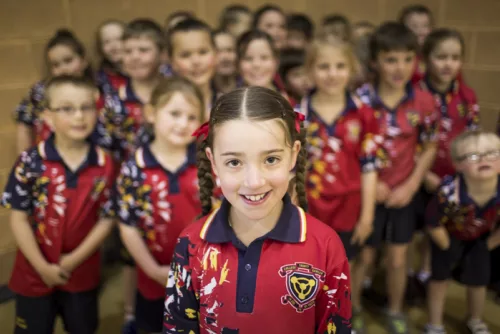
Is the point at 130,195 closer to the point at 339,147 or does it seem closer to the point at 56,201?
the point at 56,201

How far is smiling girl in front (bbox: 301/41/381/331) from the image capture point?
83.4 inches

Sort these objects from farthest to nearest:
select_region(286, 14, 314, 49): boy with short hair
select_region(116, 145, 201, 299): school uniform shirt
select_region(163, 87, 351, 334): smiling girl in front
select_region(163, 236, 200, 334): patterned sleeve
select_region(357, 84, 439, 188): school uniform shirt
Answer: select_region(286, 14, 314, 49): boy with short hair, select_region(357, 84, 439, 188): school uniform shirt, select_region(116, 145, 201, 299): school uniform shirt, select_region(163, 236, 200, 334): patterned sleeve, select_region(163, 87, 351, 334): smiling girl in front

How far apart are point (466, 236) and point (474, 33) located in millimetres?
1995

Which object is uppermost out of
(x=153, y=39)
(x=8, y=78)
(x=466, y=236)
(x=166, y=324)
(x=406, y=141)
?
(x=153, y=39)

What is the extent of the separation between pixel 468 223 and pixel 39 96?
246 centimetres

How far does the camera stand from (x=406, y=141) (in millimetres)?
2348

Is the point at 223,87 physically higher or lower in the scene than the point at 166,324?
higher

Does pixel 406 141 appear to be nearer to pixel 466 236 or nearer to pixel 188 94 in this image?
pixel 466 236

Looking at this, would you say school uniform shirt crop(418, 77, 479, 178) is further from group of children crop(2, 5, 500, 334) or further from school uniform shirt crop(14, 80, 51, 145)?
school uniform shirt crop(14, 80, 51, 145)

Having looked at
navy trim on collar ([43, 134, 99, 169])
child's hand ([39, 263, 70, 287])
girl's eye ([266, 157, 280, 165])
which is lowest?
child's hand ([39, 263, 70, 287])

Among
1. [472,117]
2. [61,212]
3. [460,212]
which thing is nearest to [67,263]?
[61,212]

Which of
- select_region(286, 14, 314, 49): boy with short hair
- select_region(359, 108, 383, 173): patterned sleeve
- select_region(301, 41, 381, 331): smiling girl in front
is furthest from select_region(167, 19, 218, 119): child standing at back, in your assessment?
select_region(286, 14, 314, 49): boy with short hair

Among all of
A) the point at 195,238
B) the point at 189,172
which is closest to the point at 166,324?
the point at 195,238

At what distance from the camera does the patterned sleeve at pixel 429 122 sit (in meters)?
2.37
